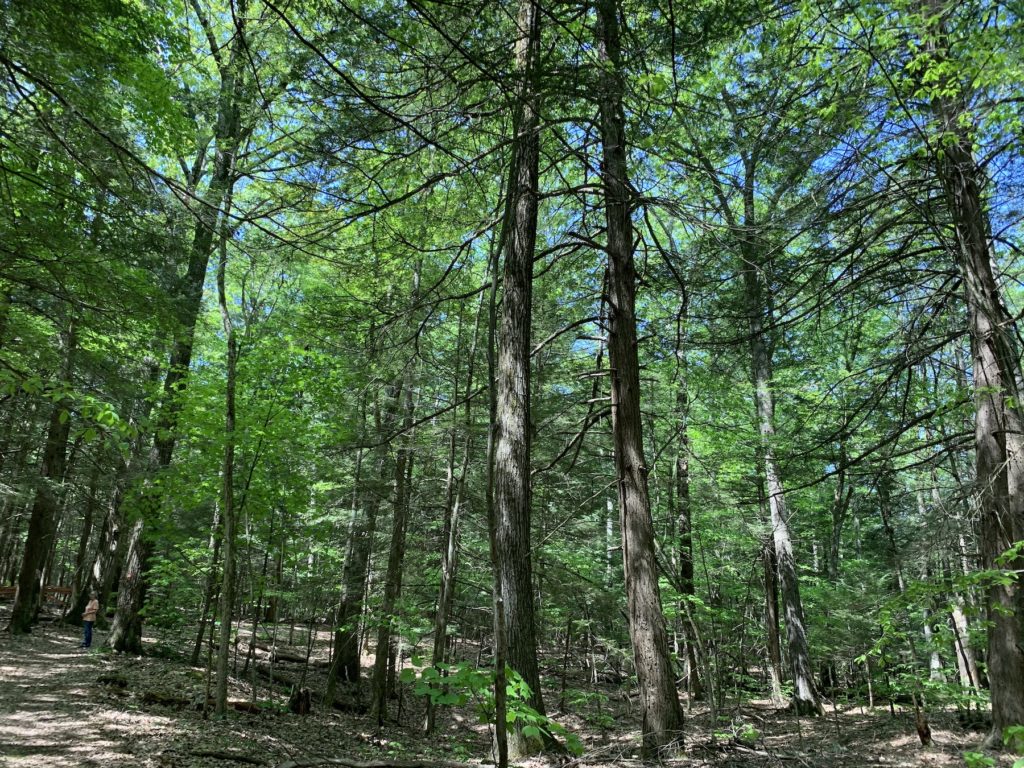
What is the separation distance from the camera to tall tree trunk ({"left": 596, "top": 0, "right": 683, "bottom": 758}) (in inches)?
201

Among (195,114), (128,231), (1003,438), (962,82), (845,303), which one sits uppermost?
(195,114)

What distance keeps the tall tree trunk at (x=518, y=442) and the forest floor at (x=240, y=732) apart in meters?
0.85

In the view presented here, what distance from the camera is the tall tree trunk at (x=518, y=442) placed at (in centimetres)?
514

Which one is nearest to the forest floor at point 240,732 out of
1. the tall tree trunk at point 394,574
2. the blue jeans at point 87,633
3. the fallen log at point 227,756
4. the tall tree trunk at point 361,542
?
the fallen log at point 227,756

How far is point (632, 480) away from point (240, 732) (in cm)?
558

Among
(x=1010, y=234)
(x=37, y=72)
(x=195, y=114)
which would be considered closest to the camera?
(x=37, y=72)

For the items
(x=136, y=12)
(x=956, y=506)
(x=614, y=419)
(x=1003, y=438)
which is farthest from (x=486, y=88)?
(x=956, y=506)

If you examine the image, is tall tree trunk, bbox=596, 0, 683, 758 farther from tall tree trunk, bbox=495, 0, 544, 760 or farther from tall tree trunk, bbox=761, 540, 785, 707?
tall tree trunk, bbox=761, 540, 785, 707

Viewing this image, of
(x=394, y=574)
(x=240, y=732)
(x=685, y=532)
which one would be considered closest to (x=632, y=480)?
(x=240, y=732)

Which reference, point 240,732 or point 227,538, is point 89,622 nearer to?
point 240,732

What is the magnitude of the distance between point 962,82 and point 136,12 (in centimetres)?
799

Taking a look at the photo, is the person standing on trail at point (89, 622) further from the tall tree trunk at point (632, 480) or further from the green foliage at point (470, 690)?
the green foliage at point (470, 690)

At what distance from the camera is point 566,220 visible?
7.91m

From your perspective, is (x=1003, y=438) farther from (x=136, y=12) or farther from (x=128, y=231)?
(x=136, y=12)
